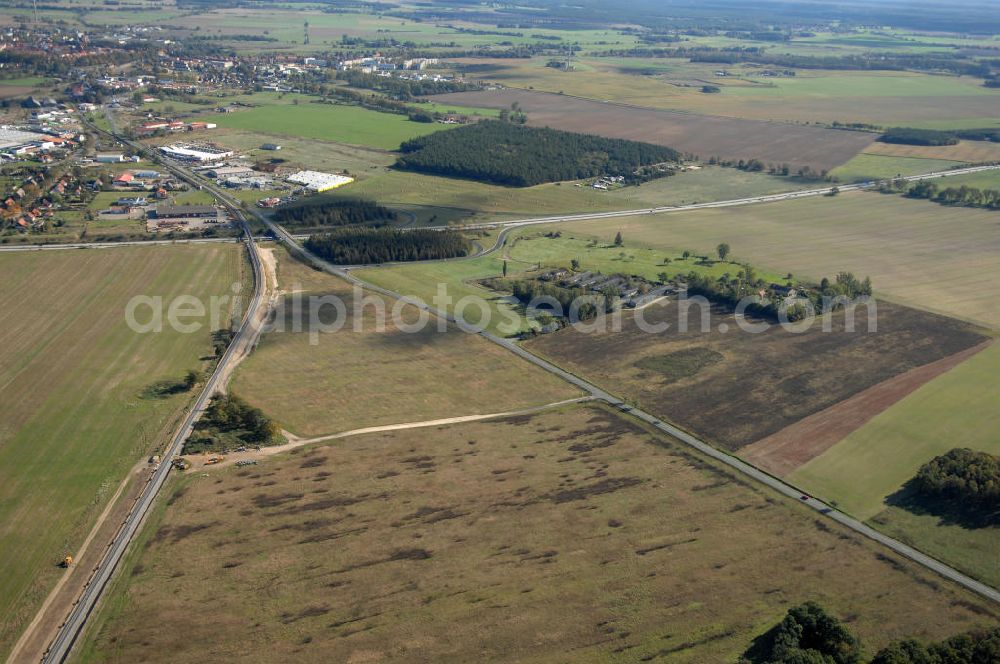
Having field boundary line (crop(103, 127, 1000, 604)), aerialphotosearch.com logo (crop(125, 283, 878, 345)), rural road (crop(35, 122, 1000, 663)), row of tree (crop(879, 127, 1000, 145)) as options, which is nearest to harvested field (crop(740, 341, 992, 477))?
field boundary line (crop(103, 127, 1000, 604))

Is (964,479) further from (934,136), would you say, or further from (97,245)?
(934,136)

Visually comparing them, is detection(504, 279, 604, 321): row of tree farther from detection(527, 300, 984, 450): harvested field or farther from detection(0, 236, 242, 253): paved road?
detection(0, 236, 242, 253): paved road

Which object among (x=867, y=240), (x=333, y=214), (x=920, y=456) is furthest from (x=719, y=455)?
(x=333, y=214)

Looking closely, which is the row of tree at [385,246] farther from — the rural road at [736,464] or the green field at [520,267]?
the rural road at [736,464]

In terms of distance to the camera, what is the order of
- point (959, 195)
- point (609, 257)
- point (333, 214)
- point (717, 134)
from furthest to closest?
point (717, 134)
point (959, 195)
point (333, 214)
point (609, 257)

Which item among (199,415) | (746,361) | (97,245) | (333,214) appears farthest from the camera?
(333,214)

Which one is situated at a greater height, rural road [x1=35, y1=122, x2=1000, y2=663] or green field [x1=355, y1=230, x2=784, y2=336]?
green field [x1=355, y1=230, x2=784, y2=336]

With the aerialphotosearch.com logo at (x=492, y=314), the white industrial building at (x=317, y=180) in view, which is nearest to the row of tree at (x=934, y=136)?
the aerialphotosearch.com logo at (x=492, y=314)
